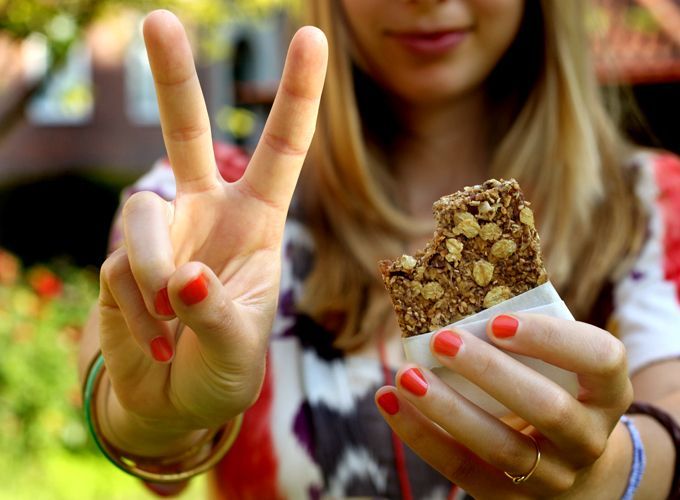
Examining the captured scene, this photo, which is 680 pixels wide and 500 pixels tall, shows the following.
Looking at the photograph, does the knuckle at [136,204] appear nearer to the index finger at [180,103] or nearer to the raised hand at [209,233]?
the raised hand at [209,233]

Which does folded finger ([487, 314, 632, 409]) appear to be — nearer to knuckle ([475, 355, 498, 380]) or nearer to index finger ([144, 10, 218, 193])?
knuckle ([475, 355, 498, 380])

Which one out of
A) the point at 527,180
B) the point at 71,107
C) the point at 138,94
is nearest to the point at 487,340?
the point at 527,180

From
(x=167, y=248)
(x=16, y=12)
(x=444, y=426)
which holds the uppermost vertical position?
(x=167, y=248)

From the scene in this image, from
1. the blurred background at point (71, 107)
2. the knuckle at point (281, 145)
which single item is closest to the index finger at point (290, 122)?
the knuckle at point (281, 145)

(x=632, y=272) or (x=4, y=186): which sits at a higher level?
(x=632, y=272)

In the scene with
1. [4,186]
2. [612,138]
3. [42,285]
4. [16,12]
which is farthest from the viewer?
[4,186]

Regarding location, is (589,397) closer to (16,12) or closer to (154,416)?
(154,416)

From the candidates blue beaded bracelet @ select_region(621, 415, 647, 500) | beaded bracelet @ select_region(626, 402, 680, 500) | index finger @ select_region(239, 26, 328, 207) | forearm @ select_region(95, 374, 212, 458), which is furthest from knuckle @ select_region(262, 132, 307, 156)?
beaded bracelet @ select_region(626, 402, 680, 500)

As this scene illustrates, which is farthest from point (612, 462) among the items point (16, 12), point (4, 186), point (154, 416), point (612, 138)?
point (4, 186)

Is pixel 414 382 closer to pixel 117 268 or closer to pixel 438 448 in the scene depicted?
pixel 438 448
